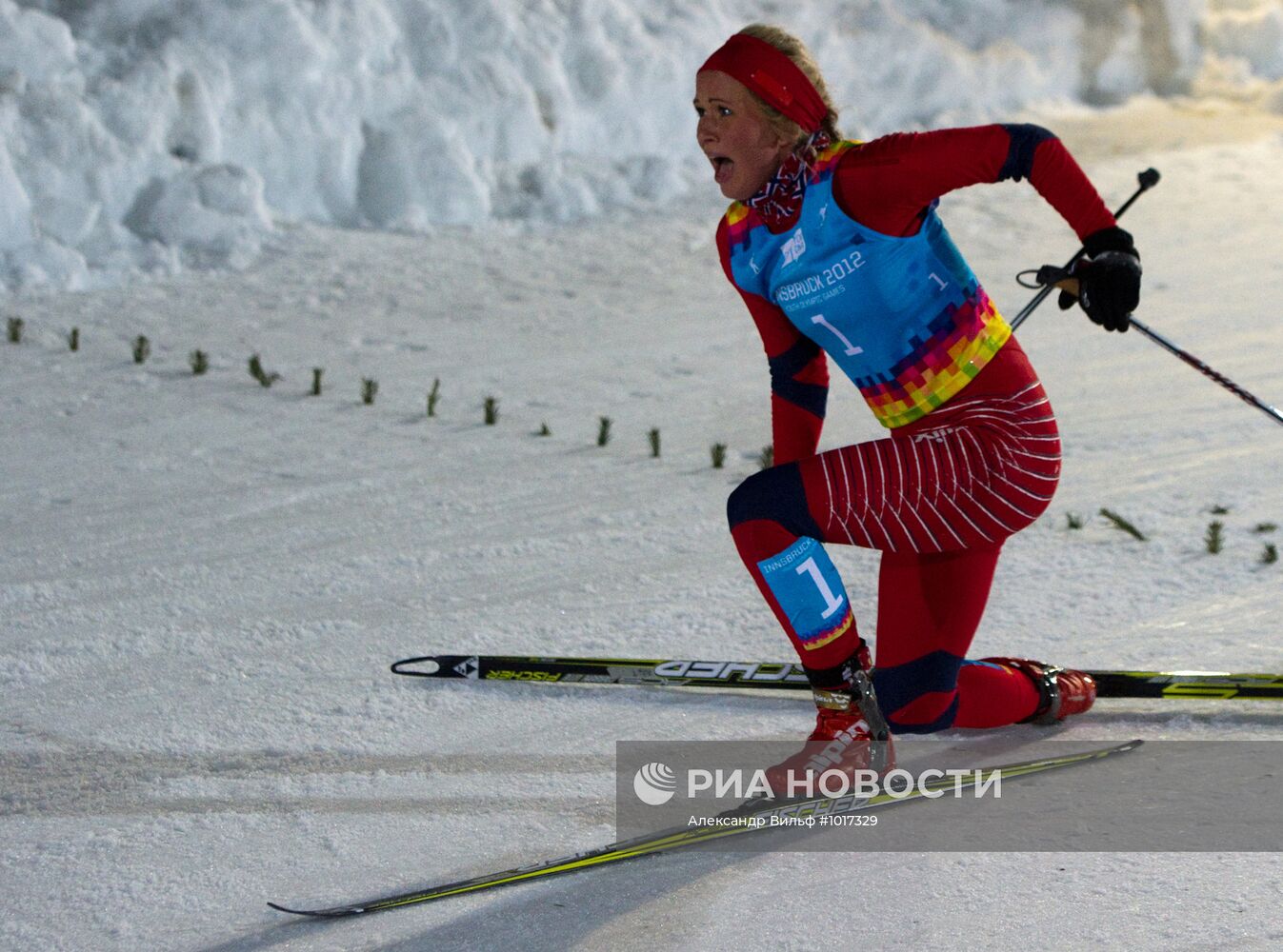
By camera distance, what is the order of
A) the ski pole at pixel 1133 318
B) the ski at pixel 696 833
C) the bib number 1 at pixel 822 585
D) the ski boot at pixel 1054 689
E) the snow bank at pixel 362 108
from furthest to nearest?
the snow bank at pixel 362 108, the ski boot at pixel 1054 689, the ski pole at pixel 1133 318, the bib number 1 at pixel 822 585, the ski at pixel 696 833

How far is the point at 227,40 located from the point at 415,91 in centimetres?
120

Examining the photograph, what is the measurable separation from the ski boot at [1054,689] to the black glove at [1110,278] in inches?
39.0

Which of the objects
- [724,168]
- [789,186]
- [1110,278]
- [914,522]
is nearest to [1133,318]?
[1110,278]

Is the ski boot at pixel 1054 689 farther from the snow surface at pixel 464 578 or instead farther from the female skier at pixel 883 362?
the female skier at pixel 883 362

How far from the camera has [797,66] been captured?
2922mm

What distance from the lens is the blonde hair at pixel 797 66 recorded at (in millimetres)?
2930

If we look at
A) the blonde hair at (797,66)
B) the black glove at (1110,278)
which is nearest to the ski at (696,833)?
the black glove at (1110,278)

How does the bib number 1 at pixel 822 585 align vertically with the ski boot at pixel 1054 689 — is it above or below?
above

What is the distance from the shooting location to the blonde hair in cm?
293

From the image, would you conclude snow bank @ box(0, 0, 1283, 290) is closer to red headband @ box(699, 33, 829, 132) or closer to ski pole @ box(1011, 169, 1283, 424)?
red headband @ box(699, 33, 829, 132)

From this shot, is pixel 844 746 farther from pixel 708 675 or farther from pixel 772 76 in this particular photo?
pixel 772 76

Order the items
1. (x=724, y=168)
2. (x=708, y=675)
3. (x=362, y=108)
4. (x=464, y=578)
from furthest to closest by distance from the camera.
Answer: (x=362, y=108) → (x=464, y=578) → (x=708, y=675) → (x=724, y=168)

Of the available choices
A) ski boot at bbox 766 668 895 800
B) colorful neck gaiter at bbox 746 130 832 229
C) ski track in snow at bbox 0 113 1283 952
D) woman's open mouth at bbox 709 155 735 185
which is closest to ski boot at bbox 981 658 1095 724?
ski track in snow at bbox 0 113 1283 952

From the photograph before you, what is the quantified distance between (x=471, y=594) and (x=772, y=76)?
198 cm
